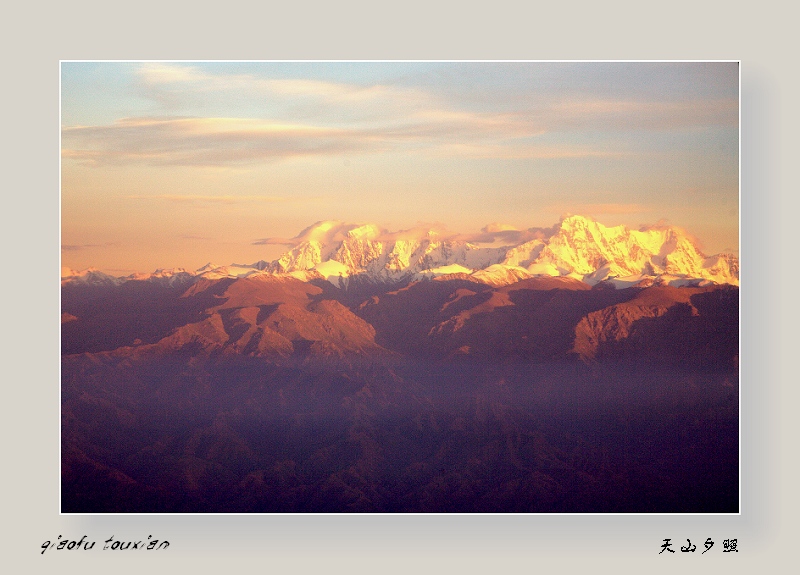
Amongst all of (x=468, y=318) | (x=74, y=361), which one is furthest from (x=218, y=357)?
(x=468, y=318)

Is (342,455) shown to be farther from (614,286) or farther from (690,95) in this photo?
(690,95)

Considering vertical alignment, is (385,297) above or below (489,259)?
below

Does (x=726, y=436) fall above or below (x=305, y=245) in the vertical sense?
below
